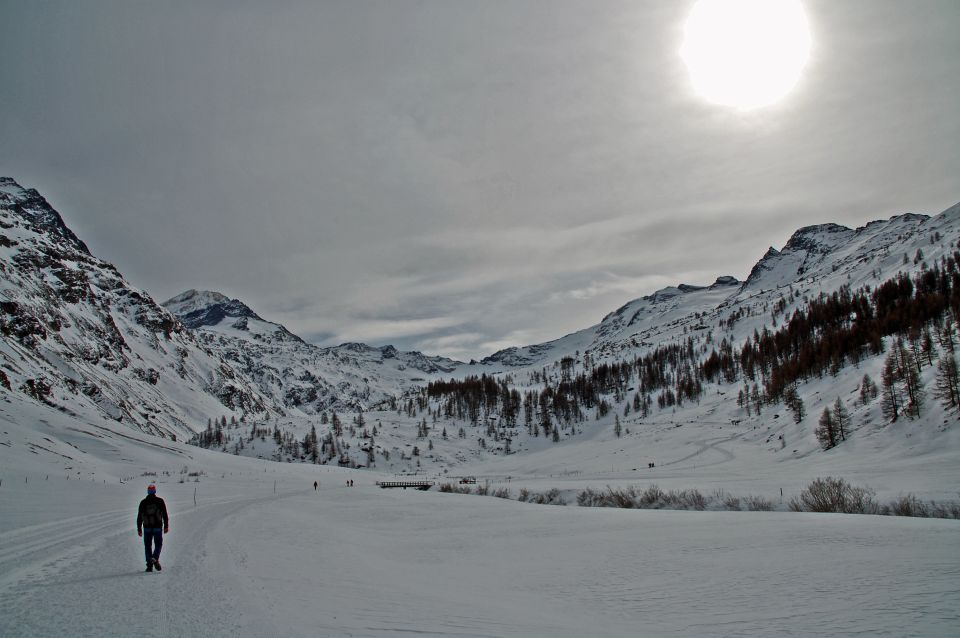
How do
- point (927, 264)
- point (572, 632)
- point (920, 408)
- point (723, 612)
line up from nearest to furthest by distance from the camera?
point (572, 632)
point (723, 612)
point (920, 408)
point (927, 264)

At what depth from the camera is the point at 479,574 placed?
14.6m

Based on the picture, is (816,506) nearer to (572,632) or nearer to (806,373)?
(572,632)

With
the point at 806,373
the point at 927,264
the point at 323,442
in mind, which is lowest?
the point at 323,442

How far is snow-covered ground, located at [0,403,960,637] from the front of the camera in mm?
8797

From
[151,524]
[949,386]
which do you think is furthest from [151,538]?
[949,386]

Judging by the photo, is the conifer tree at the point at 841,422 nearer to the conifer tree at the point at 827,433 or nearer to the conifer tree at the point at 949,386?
the conifer tree at the point at 827,433

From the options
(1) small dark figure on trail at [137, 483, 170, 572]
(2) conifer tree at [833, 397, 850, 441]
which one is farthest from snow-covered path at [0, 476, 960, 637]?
(2) conifer tree at [833, 397, 850, 441]

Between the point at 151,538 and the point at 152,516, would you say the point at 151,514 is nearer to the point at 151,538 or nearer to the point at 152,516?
the point at 152,516

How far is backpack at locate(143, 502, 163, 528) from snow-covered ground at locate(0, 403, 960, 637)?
120 centimetres

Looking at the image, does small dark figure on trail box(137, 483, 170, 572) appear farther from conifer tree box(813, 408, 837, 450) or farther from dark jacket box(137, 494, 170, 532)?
conifer tree box(813, 408, 837, 450)

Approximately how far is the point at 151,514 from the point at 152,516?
7cm

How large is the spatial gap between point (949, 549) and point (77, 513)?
3394 cm

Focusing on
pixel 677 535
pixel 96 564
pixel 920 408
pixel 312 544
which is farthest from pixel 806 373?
pixel 96 564

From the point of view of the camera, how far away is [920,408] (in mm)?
58312
